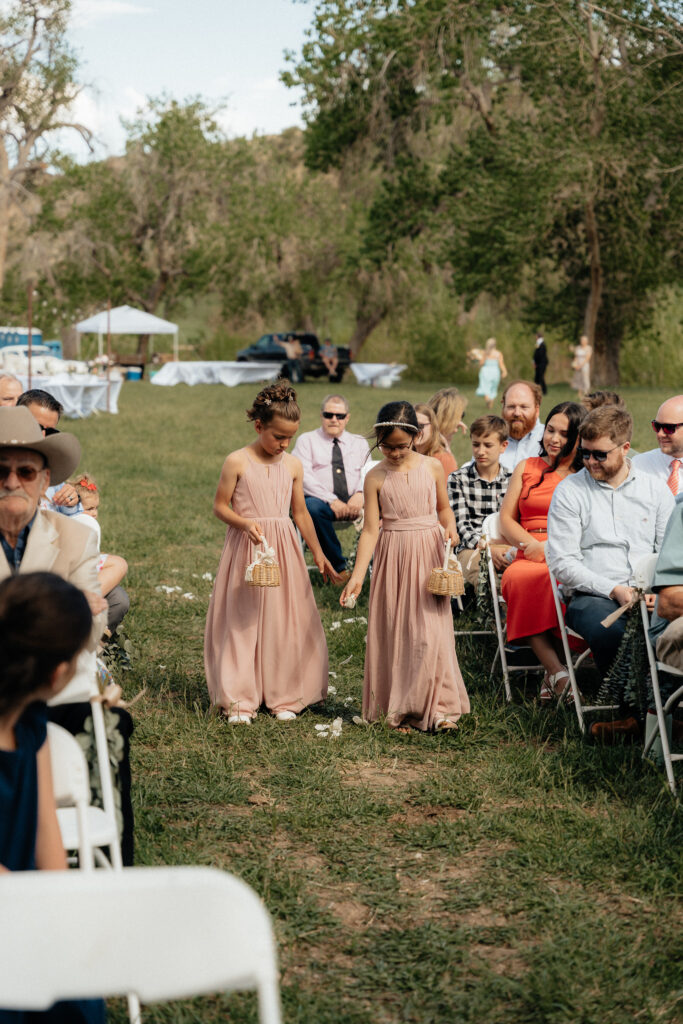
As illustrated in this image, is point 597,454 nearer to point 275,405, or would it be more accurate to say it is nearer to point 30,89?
point 275,405

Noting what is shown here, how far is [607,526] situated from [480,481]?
1856 millimetres

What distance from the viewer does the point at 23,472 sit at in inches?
157

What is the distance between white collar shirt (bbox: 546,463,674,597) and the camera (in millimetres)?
6012

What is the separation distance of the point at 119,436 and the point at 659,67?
1712 cm

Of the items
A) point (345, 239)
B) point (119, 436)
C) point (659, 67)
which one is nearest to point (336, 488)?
point (119, 436)

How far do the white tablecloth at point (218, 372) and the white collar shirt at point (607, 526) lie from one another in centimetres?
3624

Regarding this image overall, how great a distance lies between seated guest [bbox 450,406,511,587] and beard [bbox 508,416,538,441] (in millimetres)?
148

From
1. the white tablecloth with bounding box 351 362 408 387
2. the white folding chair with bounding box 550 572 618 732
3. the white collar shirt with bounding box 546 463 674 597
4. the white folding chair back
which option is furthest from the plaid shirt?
the white tablecloth with bounding box 351 362 408 387

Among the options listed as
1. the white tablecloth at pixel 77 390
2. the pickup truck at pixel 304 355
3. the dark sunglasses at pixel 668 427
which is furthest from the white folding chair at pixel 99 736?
the pickup truck at pixel 304 355

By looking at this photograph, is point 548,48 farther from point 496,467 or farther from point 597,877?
point 597,877

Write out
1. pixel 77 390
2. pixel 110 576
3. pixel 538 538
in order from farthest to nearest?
pixel 77 390, pixel 538 538, pixel 110 576

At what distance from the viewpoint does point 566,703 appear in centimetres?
620

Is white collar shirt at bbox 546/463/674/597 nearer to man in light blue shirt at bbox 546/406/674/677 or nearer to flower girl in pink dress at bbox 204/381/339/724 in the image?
man in light blue shirt at bbox 546/406/674/677

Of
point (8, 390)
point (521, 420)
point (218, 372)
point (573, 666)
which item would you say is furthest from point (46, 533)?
point (218, 372)
